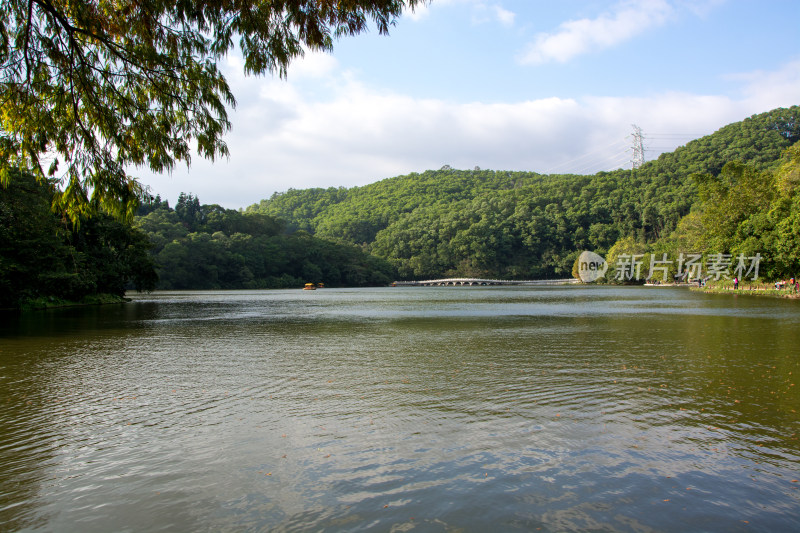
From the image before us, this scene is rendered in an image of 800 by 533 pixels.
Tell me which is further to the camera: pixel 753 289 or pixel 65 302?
pixel 753 289

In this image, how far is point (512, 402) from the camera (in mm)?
8336

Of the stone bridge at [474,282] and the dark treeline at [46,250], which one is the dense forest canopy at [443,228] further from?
the stone bridge at [474,282]

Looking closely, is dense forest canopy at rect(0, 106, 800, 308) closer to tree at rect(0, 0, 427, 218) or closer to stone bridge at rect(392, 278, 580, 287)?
stone bridge at rect(392, 278, 580, 287)

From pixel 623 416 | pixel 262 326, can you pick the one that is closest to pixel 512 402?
pixel 623 416

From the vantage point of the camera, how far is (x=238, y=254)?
91625 millimetres

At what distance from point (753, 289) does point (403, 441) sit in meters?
53.1

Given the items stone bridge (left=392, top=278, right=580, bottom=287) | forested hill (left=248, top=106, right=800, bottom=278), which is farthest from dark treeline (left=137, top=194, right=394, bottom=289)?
forested hill (left=248, top=106, right=800, bottom=278)

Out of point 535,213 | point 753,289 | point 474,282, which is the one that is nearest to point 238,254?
point 474,282

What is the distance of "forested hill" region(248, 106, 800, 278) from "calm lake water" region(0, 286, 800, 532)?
108m

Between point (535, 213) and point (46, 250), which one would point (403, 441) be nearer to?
point (46, 250)

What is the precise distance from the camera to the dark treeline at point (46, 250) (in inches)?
998

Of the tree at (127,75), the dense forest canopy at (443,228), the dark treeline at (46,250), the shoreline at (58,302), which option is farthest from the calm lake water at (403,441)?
the dense forest canopy at (443,228)

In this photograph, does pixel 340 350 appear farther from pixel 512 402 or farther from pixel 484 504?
pixel 484 504

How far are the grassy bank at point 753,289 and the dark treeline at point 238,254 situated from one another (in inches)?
2740
